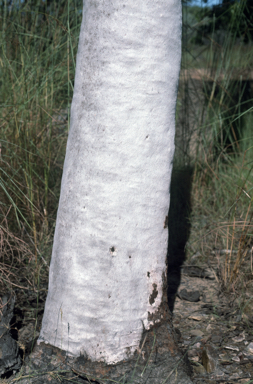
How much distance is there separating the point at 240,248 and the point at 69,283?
0.93 metres

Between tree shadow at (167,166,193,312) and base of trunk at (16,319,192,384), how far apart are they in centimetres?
56

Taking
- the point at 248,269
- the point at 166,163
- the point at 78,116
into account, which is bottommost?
the point at 248,269

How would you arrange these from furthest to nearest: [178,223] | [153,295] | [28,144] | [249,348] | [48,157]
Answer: [178,223] → [48,157] → [28,144] → [249,348] → [153,295]

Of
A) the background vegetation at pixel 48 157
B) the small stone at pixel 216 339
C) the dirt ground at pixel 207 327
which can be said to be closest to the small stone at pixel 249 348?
the dirt ground at pixel 207 327

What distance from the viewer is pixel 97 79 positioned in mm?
1218

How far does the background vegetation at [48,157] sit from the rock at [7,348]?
121 mm

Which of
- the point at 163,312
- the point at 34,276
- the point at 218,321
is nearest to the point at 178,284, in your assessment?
the point at 218,321

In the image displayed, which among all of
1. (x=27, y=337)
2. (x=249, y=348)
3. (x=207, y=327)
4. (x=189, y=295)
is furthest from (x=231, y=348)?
(x=27, y=337)

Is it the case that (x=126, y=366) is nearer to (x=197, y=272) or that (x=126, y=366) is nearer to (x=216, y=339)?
(x=216, y=339)

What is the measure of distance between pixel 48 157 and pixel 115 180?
1230 millimetres

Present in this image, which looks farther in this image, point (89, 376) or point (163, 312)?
point (163, 312)

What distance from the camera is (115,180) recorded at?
1.24 meters

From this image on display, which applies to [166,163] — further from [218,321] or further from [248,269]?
[248,269]

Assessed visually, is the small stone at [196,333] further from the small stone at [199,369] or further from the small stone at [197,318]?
the small stone at [199,369]
